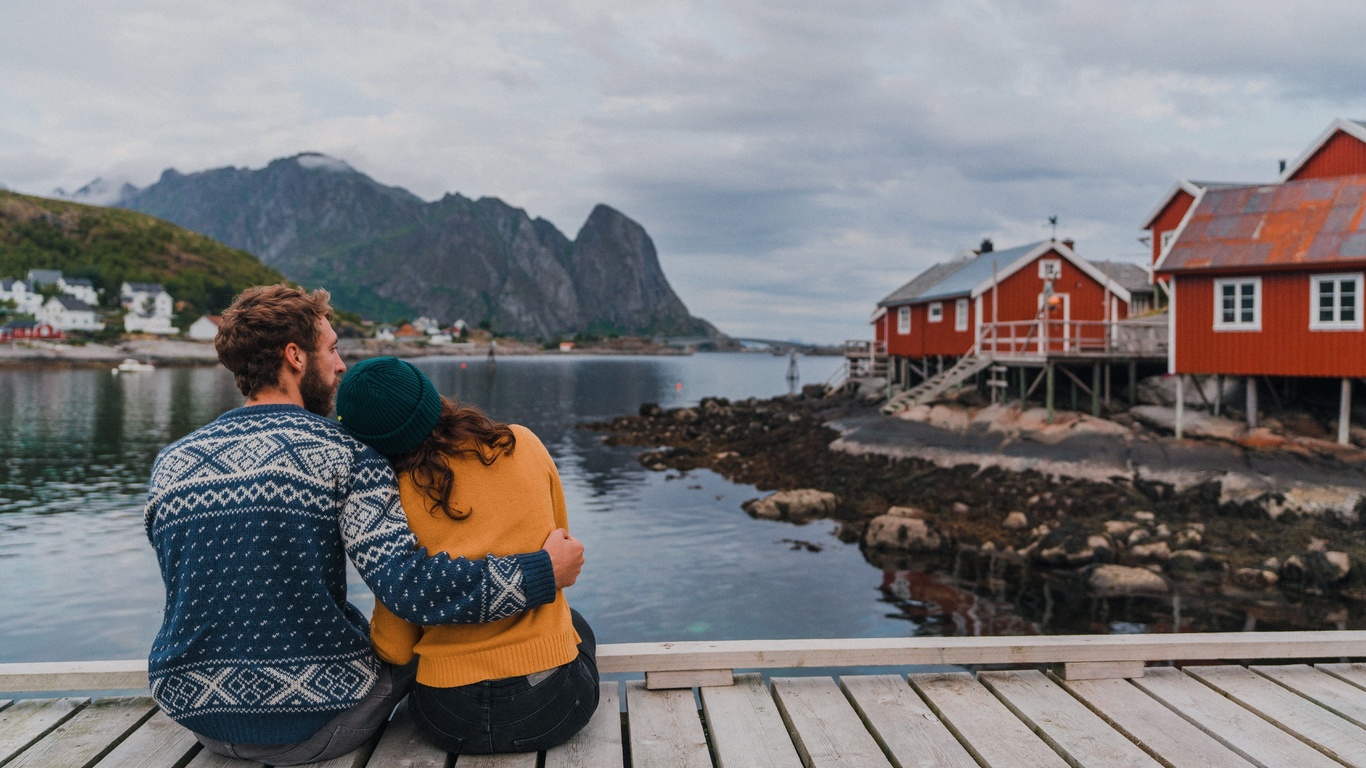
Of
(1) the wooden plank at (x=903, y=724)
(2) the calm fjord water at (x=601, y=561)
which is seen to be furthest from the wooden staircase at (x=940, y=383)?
(1) the wooden plank at (x=903, y=724)

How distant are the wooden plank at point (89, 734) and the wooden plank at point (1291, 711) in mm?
5139

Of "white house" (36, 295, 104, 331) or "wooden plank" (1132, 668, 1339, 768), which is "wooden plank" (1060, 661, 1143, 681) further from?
"white house" (36, 295, 104, 331)

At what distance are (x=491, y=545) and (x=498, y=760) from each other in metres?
0.93

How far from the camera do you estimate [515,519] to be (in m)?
3.28

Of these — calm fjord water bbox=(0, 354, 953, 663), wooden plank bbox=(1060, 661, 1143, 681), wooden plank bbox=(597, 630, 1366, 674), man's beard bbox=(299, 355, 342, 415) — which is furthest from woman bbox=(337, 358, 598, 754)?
calm fjord water bbox=(0, 354, 953, 663)

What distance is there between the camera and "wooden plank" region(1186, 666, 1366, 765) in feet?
12.2

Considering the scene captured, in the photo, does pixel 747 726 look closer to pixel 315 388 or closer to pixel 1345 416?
pixel 315 388

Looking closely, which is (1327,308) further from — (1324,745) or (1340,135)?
(1324,745)

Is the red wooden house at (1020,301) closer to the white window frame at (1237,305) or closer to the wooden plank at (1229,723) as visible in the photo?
the white window frame at (1237,305)

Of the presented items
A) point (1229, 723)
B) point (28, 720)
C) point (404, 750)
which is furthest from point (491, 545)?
point (1229, 723)

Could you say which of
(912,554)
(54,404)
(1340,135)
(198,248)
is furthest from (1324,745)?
(198,248)

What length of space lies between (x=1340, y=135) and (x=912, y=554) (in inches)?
780

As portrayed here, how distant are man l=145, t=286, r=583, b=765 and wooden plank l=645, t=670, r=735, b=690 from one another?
1213mm

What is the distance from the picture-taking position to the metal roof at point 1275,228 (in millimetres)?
20375
